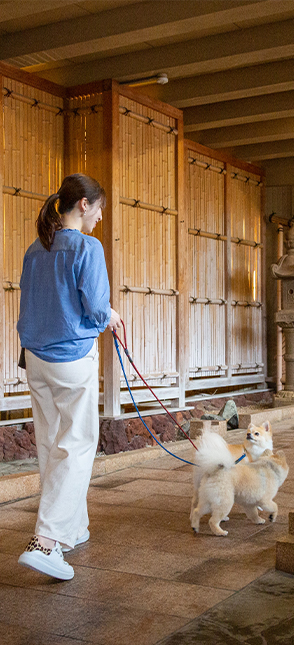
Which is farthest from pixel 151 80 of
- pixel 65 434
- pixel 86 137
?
pixel 65 434

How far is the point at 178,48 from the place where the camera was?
23.8 feet

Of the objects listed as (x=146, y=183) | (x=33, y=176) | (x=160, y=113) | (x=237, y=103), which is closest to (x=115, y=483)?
(x=33, y=176)

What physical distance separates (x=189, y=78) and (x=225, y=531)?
6172 millimetres

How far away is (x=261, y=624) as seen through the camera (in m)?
2.34

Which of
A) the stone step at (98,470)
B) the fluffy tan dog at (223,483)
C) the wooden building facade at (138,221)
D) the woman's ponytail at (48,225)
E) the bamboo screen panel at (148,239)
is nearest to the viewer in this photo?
the woman's ponytail at (48,225)

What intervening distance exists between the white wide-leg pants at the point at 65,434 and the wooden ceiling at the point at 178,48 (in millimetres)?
4041

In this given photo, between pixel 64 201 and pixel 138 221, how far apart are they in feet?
16.6

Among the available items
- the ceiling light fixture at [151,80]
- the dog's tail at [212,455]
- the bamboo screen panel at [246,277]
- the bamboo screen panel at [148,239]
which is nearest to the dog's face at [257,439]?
the dog's tail at [212,455]

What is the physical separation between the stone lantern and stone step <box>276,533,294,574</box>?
7730mm

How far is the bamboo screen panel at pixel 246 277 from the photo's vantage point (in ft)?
35.0

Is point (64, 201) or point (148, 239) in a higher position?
point (148, 239)

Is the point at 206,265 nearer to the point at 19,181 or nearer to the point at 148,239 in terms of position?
the point at 148,239

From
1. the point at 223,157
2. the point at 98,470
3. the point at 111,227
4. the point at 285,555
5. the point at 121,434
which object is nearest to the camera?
the point at 285,555

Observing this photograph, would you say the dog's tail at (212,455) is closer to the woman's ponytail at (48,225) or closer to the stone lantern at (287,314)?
the woman's ponytail at (48,225)
